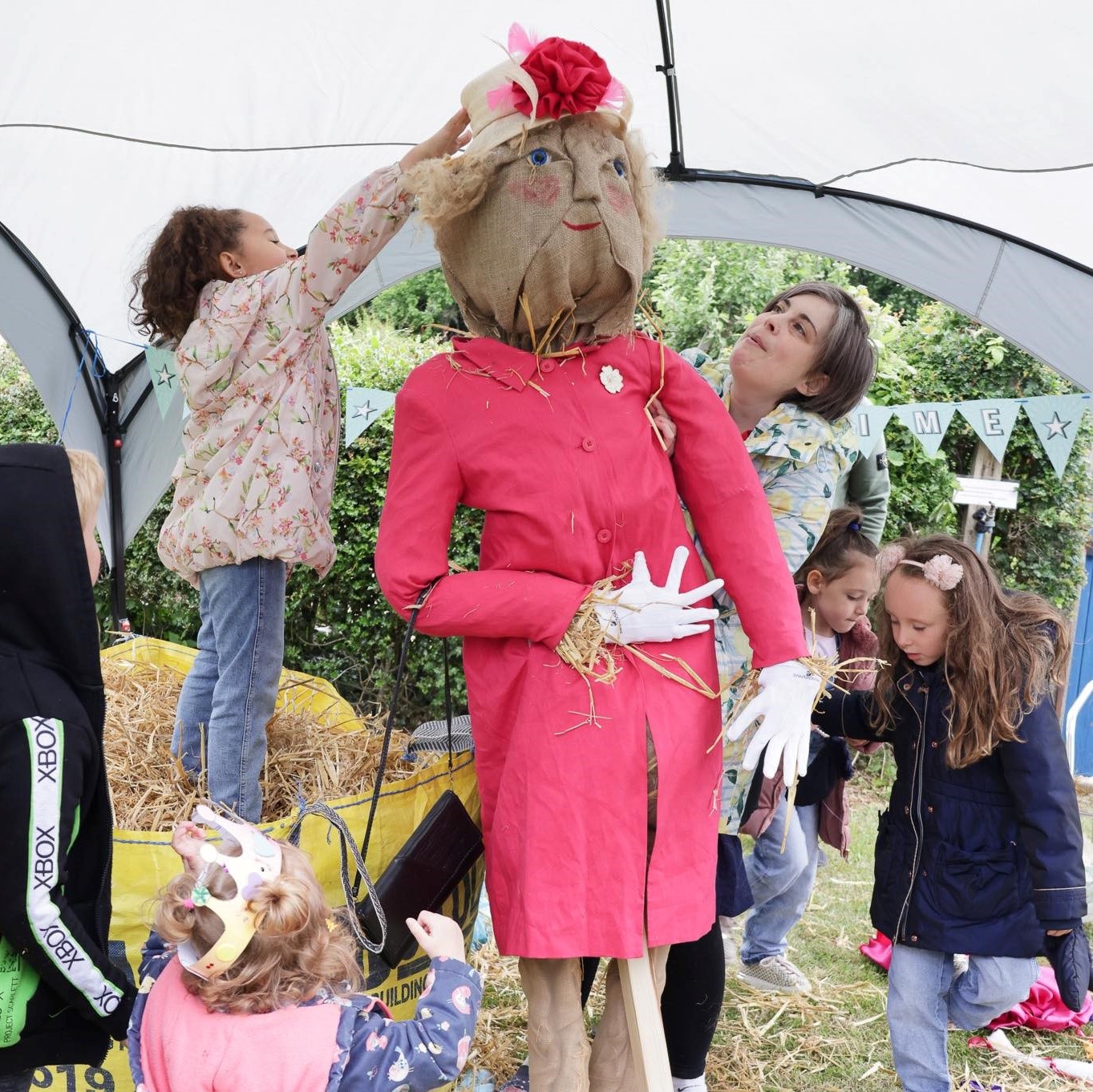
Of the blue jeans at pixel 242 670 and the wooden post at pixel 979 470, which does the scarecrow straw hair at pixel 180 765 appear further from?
the wooden post at pixel 979 470

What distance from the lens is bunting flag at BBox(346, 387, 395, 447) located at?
462 cm

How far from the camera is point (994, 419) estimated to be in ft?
15.0

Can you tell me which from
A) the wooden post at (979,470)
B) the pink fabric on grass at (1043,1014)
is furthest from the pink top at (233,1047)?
the wooden post at (979,470)

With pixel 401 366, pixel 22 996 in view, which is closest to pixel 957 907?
pixel 22 996

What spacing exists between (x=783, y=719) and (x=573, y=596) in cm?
45

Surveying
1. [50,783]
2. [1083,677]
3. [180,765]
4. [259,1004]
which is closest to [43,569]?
[50,783]

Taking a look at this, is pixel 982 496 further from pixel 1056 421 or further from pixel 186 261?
pixel 186 261

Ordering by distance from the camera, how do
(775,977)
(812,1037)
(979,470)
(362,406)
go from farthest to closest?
(979,470) → (362,406) → (775,977) → (812,1037)

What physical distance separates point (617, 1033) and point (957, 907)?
86 cm

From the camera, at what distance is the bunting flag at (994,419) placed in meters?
4.53

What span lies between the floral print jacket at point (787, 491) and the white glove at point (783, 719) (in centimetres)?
35

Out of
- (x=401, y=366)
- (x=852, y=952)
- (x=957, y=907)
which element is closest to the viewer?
(x=957, y=907)

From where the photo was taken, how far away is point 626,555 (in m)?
2.17

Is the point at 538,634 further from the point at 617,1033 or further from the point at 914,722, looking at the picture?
the point at 914,722
